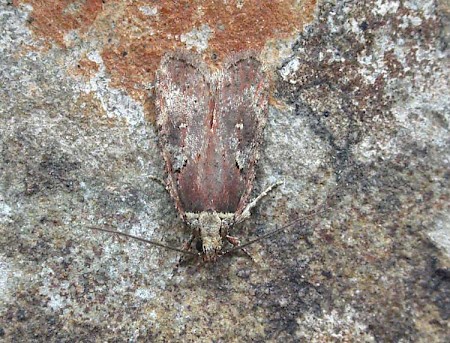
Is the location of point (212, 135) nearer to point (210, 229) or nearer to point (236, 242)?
point (210, 229)

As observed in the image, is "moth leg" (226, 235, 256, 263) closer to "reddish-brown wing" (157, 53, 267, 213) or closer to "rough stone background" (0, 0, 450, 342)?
"rough stone background" (0, 0, 450, 342)

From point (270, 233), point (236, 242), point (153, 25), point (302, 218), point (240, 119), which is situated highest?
point (153, 25)

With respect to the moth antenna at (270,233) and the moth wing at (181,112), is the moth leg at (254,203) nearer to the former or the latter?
the moth antenna at (270,233)

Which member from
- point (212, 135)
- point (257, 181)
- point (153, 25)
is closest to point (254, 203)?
point (257, 181)

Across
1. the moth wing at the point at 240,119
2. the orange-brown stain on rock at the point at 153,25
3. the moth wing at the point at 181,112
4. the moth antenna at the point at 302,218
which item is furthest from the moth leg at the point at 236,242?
the orange-brown stain on rock at the point at 153,25

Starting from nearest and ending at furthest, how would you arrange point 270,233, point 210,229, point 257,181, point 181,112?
point 270,233, point 210,229, point 257,181, point 181,112

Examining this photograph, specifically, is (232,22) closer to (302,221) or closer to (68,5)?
(68,5)

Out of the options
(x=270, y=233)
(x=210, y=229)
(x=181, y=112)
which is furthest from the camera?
(x=181, y=112)
